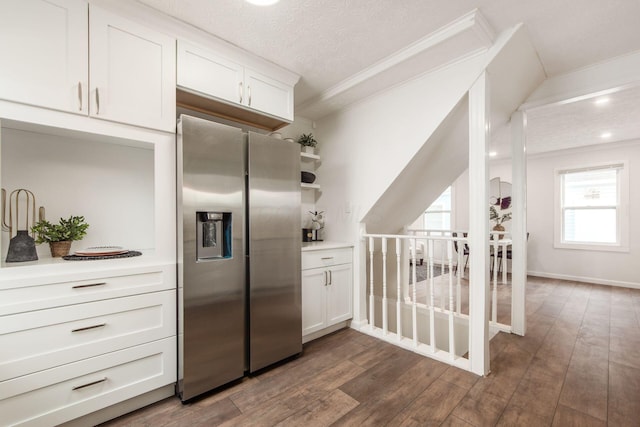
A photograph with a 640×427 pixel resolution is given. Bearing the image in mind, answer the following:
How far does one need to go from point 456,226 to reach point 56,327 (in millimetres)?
6888

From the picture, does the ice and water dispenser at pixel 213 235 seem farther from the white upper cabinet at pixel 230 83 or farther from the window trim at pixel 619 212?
the window trim at pixel 619 212

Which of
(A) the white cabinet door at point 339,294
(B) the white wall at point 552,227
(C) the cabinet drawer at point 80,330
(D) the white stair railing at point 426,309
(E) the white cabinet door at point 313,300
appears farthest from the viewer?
(B) the white wall at point 552,227

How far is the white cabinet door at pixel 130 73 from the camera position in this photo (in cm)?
157

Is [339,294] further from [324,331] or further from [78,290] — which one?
[78,290]

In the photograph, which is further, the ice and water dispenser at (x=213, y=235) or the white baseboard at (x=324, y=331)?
the white baseboard at (x=324, y=331)

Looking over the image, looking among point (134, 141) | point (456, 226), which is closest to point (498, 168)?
point (456, 226)

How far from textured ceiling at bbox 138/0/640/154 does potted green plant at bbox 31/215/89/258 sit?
1456 mm

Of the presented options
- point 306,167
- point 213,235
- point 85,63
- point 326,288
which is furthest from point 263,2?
point 326,288

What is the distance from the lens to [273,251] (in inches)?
83.0

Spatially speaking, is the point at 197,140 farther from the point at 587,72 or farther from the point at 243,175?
the point at 587,72

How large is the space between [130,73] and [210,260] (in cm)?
126

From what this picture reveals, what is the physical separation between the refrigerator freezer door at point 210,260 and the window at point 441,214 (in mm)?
6027

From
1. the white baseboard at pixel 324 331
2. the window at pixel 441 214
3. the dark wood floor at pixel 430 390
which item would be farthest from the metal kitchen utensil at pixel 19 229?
the window at pixel 441 214

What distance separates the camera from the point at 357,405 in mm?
1692
